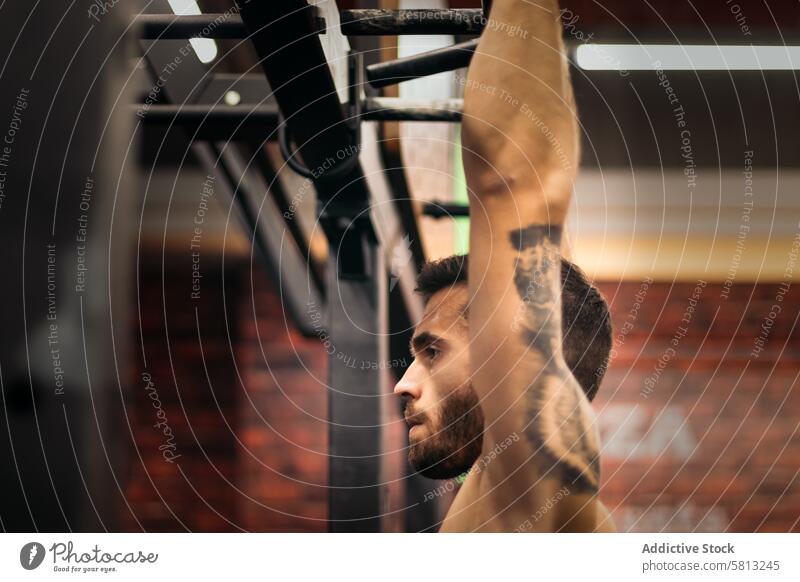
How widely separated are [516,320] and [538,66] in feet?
0.42

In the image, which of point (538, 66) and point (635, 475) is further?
point (635, 475)

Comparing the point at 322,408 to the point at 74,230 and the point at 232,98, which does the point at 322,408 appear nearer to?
the point at 232,98

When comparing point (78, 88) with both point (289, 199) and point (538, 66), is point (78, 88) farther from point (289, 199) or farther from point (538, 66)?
point (289, 199)

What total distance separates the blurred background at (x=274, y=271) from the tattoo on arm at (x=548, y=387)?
0.21 feet


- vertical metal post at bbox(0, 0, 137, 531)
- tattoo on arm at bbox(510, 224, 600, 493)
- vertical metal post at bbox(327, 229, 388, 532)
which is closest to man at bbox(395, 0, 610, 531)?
tattoo on arm at bbox(510, 224, 600, 493)

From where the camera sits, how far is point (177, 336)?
93 cm

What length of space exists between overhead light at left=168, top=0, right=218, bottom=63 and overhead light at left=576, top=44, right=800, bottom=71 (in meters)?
0.21

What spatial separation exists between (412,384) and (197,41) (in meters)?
0.23

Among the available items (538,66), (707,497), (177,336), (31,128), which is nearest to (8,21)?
(31,128)

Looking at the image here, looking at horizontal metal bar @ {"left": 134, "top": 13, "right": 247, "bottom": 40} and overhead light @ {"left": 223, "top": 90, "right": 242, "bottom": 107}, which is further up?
horizontal metal bar @ {"left": 134, "top": 13, "right": 247, "bottom": 40}

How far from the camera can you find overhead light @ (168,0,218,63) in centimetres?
42

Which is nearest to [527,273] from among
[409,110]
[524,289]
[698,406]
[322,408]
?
[524,289]

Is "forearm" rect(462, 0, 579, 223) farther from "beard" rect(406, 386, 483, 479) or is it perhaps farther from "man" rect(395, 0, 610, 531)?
"beard" rect(406, 386, 483, 479)

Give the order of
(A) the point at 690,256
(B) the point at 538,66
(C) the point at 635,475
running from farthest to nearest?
1. (C) the point at 635,475
2. (A) the point at 690,256
3. (B) the point at 538,66
